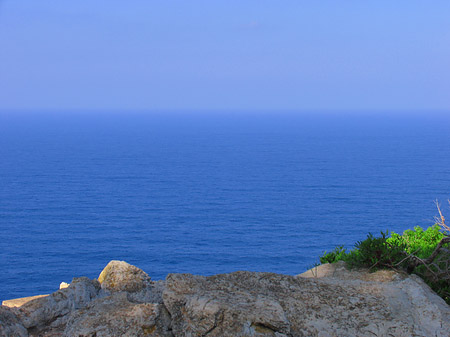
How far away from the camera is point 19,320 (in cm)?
1034

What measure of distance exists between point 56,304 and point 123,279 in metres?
1.88

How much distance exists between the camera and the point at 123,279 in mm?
12289

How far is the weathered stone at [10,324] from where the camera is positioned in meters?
9.61

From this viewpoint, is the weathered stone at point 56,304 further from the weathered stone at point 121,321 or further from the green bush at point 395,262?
the green bush at point 395,262

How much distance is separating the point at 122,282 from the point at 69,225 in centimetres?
7162

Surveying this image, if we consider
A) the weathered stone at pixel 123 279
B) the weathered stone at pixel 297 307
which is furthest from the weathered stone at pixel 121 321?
the weathered stone at pixel 123 279

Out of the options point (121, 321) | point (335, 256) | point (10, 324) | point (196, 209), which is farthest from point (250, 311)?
point (196, 209)

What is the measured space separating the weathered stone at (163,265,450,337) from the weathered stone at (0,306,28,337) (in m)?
3.46

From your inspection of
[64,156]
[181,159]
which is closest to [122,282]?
[181,159]

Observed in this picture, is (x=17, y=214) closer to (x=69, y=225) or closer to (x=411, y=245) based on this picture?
(x=69, y=225)

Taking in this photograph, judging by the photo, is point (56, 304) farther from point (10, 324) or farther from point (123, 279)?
point (123, 279)

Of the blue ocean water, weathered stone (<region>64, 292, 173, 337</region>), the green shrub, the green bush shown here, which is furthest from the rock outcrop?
the blue ocean water

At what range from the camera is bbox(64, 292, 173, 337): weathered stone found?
8938 mm

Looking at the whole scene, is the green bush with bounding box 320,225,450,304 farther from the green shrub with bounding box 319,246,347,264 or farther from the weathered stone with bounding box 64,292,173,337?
the weathered stone with bounding box 64,292,173,337
